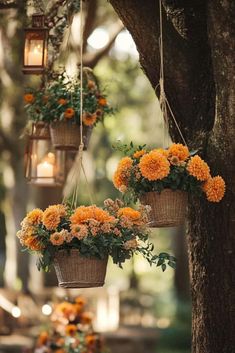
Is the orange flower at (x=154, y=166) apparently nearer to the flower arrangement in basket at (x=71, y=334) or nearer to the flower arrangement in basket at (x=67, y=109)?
the flower arrangement in basket at (x=67, y=109)

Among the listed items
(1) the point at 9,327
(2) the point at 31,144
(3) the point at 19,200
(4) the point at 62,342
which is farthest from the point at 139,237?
(3) the point at 19,200

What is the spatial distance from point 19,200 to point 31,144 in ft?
32.0

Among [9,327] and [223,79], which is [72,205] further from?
[9,327]

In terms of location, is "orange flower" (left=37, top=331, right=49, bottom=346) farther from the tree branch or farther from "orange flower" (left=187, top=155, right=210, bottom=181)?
"orange flower" (left=187, top=155, right=210, bottom=181)

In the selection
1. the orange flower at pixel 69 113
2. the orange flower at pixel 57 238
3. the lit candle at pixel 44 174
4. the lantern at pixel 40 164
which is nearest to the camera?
the orange flower at pixel 57 238

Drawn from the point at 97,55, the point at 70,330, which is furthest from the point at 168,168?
the point at 97,55

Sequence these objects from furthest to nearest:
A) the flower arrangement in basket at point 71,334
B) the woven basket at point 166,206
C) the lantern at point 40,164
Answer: the flower arrangement in basket at point 71,334
the lantern at point 40,164
the woven basket at point 166,206

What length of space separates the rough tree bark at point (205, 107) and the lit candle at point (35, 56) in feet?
4.80

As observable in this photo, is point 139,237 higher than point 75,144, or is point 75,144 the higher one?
point 75,144

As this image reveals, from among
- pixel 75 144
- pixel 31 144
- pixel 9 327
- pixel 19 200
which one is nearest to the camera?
pixel 75 144

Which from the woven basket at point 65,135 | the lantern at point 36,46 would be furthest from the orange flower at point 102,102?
the lantern at point 36,46

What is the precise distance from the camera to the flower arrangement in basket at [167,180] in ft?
18.1

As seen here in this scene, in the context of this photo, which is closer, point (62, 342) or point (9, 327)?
point (62, 342)

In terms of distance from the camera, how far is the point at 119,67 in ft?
55.5
